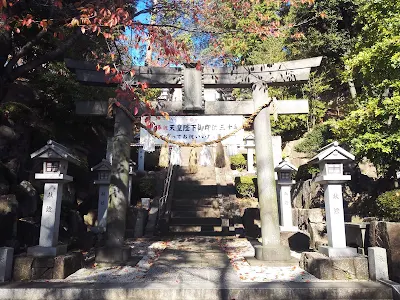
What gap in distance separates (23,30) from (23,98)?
9.32 ft

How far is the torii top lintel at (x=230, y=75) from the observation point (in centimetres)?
770

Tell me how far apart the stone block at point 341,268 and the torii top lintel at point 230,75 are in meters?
4.50

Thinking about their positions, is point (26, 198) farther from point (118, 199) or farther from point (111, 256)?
point (111, 256)

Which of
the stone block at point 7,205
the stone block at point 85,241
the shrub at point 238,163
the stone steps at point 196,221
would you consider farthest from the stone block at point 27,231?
the shrub at point 238,163

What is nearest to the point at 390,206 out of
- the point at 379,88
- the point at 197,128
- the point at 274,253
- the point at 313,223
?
the point at 313,223

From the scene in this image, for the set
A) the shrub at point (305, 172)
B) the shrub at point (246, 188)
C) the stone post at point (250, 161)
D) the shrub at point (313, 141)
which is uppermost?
the shrub at point (313, 141)

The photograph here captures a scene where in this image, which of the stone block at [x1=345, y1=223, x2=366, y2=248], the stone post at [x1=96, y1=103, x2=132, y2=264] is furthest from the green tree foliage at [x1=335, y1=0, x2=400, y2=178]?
the stone post at [x1=96, y1=103, x2=132, y2=264]

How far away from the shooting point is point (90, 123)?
14039 millimetres

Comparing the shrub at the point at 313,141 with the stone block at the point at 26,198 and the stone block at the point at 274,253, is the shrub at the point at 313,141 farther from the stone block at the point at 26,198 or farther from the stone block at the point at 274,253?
the stone block at the point at 26,198

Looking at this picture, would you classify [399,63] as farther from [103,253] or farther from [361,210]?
[103,253]

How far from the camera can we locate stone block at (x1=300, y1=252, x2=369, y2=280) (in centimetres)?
555

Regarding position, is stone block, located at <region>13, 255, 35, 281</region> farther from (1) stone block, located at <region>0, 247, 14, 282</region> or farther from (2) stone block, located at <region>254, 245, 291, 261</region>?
(2) stone block, located at <region>254, 245, 291, 261</region>

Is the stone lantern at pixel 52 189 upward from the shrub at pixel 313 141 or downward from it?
downward

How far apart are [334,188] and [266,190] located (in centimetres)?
155
